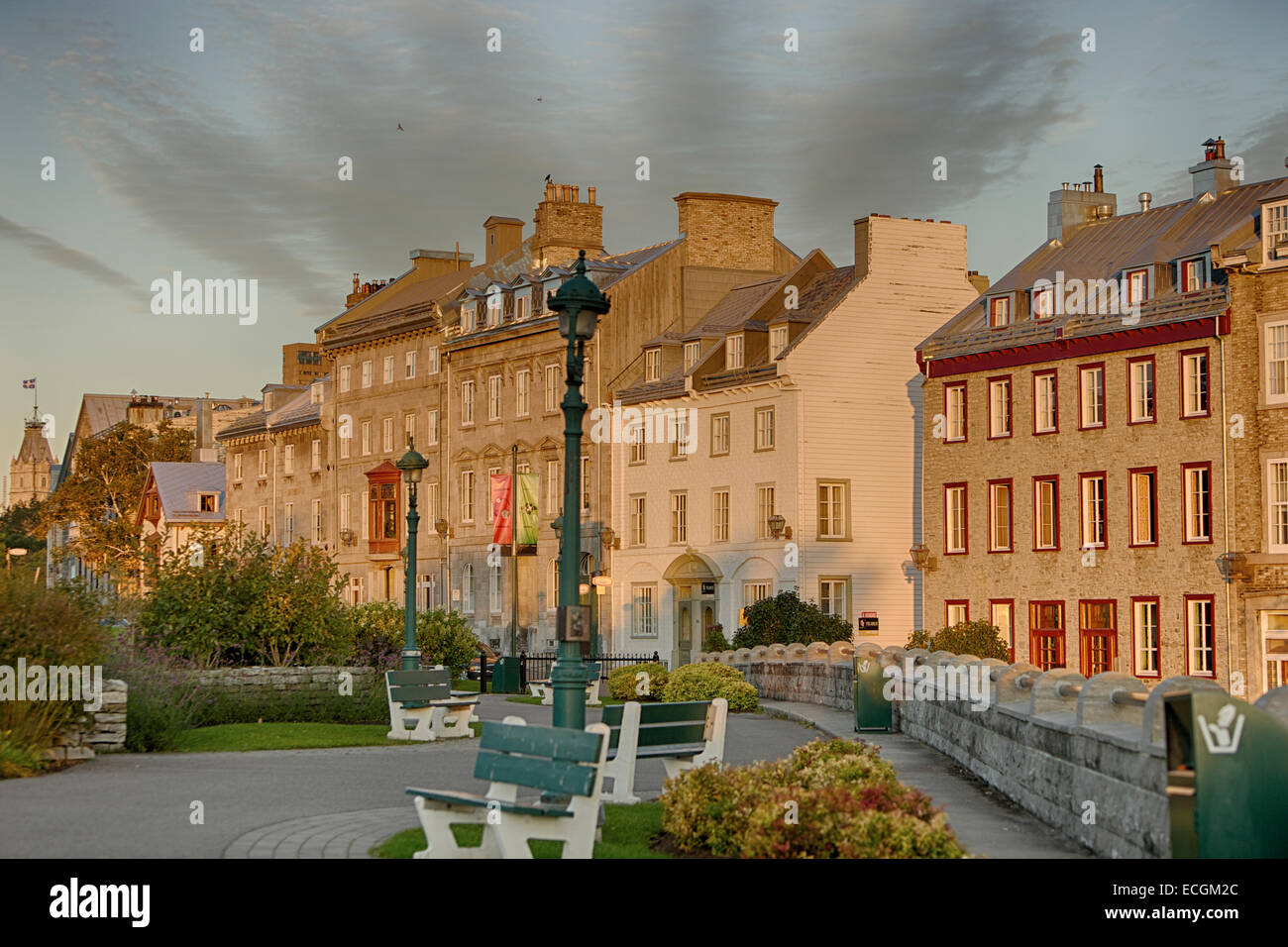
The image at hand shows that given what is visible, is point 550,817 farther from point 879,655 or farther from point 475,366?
point 475,366

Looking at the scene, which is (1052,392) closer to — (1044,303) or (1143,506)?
(1044,303)

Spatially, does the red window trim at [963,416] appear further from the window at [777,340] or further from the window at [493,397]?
the window at [493,397]

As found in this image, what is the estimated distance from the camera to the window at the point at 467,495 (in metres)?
68.1

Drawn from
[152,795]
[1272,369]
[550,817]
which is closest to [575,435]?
[550,817]

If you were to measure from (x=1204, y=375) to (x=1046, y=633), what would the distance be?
27.5 feet

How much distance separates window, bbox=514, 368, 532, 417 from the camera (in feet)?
213

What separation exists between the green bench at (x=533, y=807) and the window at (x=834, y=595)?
41525mm

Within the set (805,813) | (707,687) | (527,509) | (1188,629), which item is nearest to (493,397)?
(527,509)

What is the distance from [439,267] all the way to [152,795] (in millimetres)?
66474

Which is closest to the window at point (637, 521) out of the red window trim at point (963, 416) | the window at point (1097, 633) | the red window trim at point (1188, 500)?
the red window trim at point (963, 416)

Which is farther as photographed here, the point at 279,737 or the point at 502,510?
the point at 502,510

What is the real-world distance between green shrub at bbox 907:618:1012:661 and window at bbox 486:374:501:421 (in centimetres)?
2383

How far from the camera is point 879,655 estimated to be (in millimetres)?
26125

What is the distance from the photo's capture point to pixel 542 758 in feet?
39.1
